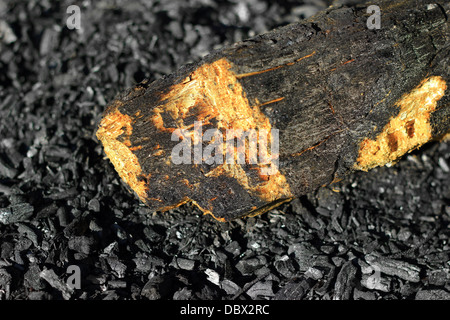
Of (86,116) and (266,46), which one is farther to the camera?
(86,116)

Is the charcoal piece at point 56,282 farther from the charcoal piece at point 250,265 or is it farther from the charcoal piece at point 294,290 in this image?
the charcoal piece at point 294,290

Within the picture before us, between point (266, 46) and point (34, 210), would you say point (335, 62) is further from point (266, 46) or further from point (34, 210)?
point (34, 210)

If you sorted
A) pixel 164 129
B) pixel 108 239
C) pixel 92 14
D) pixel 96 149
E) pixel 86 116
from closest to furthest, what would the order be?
pixel 164 129 → pixel 108 239 → pixel 96 149 → pixel 86 116 → pixel 92 14

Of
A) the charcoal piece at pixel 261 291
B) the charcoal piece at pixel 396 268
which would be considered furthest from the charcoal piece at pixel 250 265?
the charcoal piece at pixel 396 268

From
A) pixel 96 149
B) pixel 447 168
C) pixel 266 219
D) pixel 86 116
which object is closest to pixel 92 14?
pixel 86 116

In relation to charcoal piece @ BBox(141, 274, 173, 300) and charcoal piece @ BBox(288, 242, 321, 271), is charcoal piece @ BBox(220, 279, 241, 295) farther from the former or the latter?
charcoal piece @ BBox(288, 242, 321, 271)

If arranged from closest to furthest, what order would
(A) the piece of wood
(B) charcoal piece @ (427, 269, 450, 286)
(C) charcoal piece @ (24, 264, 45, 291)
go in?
(A) the piece of wood
(C) charcoal piece @ (24, 264, 45, 291)
(B) charcoal piece @ (427, 269, 450, 286)

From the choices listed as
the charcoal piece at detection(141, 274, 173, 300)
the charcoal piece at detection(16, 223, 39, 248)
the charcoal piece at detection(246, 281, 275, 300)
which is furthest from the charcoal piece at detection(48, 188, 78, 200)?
the charcoal piece at detection(246, 281, 275, 300)
